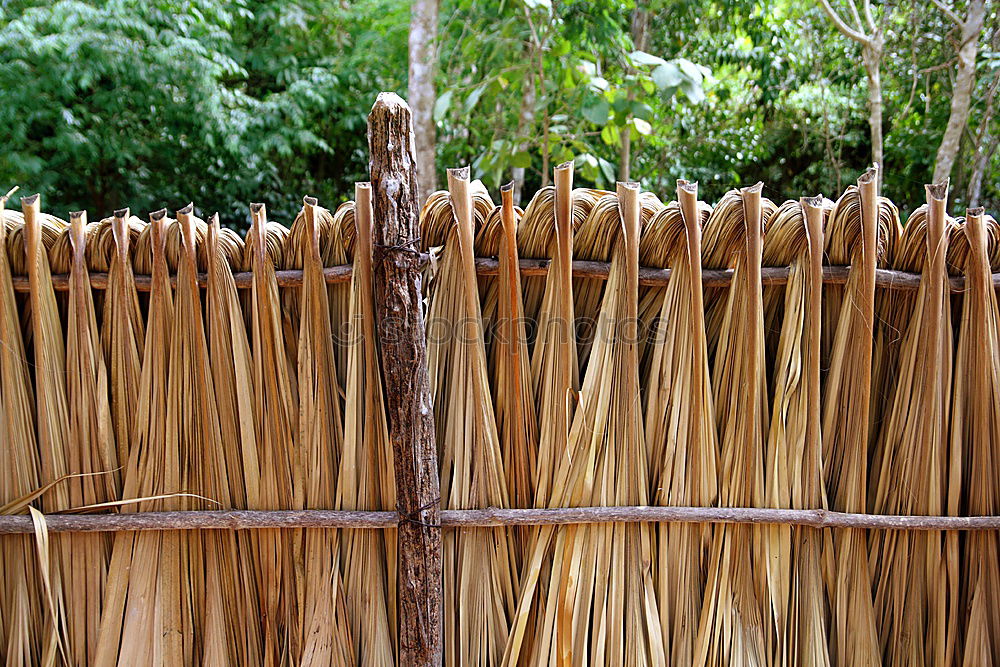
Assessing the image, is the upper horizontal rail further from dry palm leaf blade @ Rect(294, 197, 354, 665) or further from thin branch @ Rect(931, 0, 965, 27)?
thin branch @ Rect(931, 0, 965, 27)

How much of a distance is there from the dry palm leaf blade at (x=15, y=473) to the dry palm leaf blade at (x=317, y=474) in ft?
1.95

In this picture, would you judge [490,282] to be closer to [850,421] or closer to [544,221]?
[544,221]

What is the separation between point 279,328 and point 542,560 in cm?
75

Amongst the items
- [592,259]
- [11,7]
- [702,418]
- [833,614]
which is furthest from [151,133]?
[833,614]

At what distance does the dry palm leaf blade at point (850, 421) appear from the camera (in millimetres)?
1484

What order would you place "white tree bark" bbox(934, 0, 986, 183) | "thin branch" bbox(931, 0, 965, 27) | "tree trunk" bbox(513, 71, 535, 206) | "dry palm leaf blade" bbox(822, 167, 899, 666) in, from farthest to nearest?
1. "tree trunk" bbox(513, 71, 535, 206)
2. "thin branch" bbox(931, 0, 965, 27)
3. "white tree bark" bbox(934, 0, 986, 183)
4. "dry palm leaf blade" bbox(822, 167, 899, 666)

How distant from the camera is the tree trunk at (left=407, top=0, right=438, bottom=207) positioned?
3.14 m

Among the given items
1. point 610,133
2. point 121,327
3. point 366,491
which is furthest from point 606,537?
point 610,133

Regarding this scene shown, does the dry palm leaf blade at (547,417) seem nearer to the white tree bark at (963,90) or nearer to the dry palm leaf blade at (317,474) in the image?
the dry palm leaf blade at (317,474)

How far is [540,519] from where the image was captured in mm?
1504

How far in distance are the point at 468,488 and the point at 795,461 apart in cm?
70

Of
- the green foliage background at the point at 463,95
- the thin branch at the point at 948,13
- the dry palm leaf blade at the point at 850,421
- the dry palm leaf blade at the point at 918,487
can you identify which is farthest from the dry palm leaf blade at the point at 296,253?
the thin branch at the point at 948,13

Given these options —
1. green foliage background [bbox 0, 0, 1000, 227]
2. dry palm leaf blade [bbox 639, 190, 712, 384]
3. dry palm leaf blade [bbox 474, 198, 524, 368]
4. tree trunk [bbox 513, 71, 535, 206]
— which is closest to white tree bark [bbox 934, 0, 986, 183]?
green foliage background [bbox 0, 0, 1000, 227]

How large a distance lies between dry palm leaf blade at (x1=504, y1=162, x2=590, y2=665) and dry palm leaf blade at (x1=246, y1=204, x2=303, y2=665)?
50 centimetres
